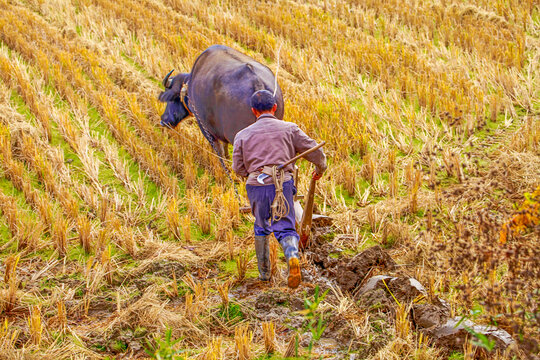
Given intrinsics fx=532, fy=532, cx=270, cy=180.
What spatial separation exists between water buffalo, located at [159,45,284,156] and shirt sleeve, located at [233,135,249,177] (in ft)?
2.96

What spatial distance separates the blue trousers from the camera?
3.61 meters

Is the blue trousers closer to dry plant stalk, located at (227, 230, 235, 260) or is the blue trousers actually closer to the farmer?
the farmer

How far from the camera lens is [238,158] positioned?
373 centimetres

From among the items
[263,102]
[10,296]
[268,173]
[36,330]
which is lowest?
[10,296]

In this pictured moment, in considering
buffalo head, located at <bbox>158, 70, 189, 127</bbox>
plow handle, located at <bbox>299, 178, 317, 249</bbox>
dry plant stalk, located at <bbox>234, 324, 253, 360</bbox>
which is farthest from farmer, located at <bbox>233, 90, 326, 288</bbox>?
buffalo head, located at <bbox>158, 70, 189, 127</bbox>

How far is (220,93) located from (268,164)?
157 centimetres

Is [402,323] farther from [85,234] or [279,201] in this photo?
[85,234]

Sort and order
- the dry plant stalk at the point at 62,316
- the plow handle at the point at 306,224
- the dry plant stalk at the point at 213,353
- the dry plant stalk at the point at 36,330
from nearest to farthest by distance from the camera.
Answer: the dry plant stalk at the point at 213,353 < the dry plant stalk at the point at 36,330 < the dry plant stalk at the point at 62,316 < the plow handle at the point at 306,224

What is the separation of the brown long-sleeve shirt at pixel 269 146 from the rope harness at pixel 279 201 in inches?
2.3

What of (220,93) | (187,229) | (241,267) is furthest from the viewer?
(220,93)

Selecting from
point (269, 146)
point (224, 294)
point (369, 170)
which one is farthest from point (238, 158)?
Answer: point (369, 170)

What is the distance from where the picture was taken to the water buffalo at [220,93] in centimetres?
469

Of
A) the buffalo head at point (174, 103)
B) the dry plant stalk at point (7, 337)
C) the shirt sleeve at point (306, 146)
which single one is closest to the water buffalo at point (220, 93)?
the buffalo head at point (174, 103)

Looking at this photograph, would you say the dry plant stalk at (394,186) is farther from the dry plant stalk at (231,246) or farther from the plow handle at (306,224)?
the dry plant stalk at (231,246)
